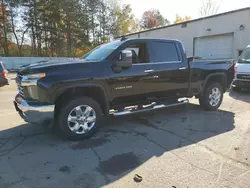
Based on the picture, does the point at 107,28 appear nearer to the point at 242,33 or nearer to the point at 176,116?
the point at 242,33

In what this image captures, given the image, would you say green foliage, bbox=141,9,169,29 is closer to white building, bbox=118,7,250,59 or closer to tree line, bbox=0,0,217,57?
tree line, bbox=0,0,217,57

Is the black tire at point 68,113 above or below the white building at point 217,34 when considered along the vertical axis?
below

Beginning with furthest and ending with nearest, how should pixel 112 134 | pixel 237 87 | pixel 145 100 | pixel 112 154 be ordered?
pixel 237 87
pixel 145 100
pixel 112 134
pixel 112 154

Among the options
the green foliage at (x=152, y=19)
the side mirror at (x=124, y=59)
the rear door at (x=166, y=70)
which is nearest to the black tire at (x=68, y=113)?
the side mirror at (x=124, y=59)

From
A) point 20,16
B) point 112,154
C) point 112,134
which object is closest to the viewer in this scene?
point 112,154

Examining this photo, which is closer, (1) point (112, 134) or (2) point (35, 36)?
(1) point (112, 134)

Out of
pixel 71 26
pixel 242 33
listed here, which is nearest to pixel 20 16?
pixel 71 26

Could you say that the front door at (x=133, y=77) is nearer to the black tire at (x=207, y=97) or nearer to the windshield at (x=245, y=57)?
the black tire at (x=207, y=97)

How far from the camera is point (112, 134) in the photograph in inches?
187

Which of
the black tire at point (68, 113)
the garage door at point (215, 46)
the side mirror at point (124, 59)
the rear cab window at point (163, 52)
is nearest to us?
the black tire at point (68, 113)

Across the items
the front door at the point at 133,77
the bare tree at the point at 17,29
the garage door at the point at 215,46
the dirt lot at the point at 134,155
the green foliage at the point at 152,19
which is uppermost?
the green foliage at the point at 152,19

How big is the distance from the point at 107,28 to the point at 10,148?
133ft

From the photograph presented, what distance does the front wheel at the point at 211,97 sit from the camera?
6.54 metres

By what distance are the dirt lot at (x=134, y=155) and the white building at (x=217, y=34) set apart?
11140 millimetres
